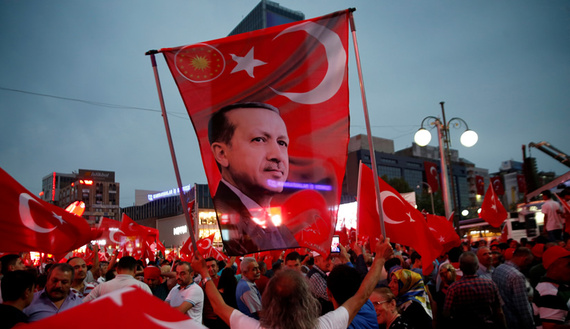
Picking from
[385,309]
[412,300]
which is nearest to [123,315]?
[385,309]

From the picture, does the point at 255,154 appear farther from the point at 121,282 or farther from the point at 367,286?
the point at 121,282

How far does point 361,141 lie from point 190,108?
103 meters

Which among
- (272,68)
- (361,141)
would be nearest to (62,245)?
(272,68)

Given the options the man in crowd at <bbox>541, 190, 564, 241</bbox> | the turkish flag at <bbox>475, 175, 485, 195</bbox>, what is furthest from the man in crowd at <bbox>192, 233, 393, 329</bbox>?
the turkish flag at <bbox>475, 175, 485, 195</bbox>

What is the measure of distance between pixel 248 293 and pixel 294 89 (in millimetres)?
2925

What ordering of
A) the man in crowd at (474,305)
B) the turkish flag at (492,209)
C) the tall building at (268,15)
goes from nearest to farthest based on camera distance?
the man in crowd at (474,305), the turkish flag at (492,209), the tall building at (268,15)

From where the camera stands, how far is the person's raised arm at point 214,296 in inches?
126

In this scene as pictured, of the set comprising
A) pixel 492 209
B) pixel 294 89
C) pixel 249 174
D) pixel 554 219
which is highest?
pixel 294 89

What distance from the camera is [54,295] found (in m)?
4.77

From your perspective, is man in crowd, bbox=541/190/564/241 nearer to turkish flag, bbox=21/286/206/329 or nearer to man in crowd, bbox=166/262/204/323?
man in crowd, bbox=166/262/204/323

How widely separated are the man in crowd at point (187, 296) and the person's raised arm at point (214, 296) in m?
2.06

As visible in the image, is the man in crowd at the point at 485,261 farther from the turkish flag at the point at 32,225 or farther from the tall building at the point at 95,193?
the tall building at the point at 95,193

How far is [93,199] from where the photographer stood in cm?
13950

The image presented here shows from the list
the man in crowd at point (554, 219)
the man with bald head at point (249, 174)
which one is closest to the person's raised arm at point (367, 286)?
the man with bald head at point (249, 174)
